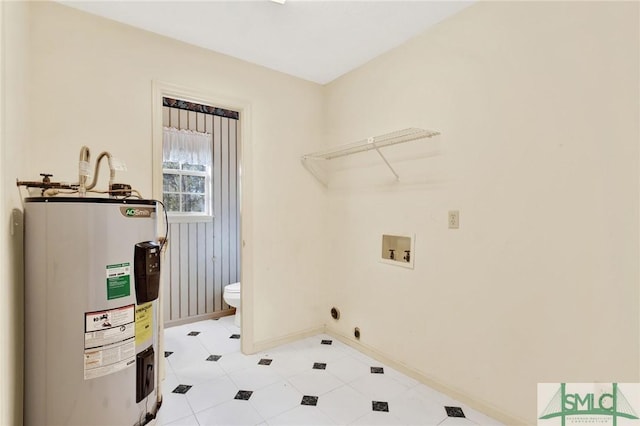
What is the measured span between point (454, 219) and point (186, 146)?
290 centimetres

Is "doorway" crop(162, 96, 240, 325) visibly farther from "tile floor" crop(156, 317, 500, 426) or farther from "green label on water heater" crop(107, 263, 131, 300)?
"green label on water heater" crop(107, 263, 131, 300)

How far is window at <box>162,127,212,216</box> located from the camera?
Result: 11.5 ft

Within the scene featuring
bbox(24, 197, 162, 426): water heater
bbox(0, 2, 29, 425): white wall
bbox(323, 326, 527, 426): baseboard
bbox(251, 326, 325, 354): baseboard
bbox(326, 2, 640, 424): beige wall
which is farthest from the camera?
bbox(251, 326, 325, 354): baseboard

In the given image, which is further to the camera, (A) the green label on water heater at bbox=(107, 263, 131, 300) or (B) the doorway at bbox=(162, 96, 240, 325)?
(B) the doorway at bbox=(162, 96, 240, 325)

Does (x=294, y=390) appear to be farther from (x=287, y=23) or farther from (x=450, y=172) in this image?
(x=287, y=23)

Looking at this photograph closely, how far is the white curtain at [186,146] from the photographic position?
3.46m

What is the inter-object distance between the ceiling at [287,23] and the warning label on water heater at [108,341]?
74.3 inches

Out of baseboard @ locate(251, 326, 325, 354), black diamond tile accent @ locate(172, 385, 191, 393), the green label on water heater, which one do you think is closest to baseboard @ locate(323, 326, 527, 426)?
baseboard @ locate(251, 326, 325, 354)

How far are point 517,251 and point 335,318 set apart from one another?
1.85 metres

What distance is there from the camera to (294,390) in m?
2.21

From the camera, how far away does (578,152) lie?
1.59 metres

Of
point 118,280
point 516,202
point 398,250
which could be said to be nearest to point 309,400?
point 398,250

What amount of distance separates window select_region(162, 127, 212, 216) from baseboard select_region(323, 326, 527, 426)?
7.18 ft

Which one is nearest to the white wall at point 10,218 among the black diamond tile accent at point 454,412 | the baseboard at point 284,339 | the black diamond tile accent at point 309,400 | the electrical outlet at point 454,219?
the black diamond tile accent at point 309,400
